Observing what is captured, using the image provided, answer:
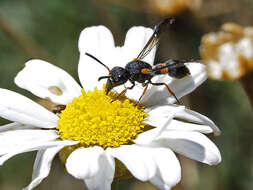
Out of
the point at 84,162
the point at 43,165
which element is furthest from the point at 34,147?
the point at 84,162

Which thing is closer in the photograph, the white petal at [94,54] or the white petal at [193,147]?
the white petal at [193,147]

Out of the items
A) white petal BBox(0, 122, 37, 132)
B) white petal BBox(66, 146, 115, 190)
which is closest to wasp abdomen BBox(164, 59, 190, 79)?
white petal BBox(66, 146, 115, 190)

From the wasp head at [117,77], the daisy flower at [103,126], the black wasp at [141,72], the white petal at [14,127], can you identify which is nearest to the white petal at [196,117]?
the daisy flower at [103,126]

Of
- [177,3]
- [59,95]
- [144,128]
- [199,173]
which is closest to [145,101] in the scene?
[144,128]

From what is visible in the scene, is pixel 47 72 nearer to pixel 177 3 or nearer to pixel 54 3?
pixel 177 3

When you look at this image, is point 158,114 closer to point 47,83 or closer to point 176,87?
point 176,87

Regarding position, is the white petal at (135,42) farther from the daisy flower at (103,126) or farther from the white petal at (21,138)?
the white petal at (21,138)
